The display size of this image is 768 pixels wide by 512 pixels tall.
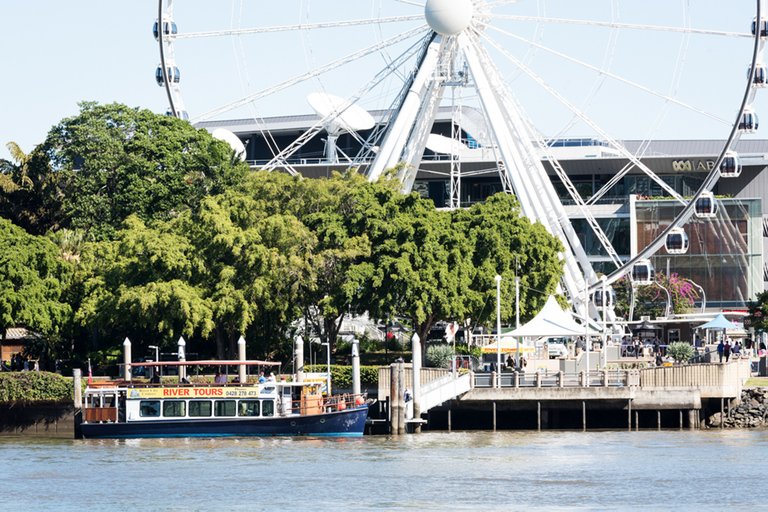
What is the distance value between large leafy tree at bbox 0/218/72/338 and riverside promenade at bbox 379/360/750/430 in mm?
17821

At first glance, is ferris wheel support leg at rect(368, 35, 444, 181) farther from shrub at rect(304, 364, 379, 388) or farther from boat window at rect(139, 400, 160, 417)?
boat window at rect(139, 400, 160, 417)

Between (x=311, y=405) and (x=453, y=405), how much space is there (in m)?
6.81

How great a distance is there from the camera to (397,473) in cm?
3938

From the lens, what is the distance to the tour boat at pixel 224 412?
50.7m

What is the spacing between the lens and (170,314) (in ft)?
191

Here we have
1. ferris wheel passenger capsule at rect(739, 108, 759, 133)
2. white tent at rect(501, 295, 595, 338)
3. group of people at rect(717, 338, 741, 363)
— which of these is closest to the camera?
white tent at rect(501, 295, 595, 338)

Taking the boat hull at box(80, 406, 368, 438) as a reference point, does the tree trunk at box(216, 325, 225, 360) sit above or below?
above

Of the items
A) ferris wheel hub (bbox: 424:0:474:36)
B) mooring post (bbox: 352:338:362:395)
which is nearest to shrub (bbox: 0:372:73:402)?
mooring post (bbox: 352:338:362:395)

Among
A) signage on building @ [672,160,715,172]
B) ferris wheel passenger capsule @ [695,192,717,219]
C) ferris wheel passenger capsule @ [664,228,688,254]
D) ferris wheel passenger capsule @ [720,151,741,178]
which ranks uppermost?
signage on building @ [672,160,715,172]

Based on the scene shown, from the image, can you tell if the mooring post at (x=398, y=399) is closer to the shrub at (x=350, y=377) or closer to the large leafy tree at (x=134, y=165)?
the shrub at (x=350, y=377)

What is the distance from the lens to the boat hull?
Answer: 50.6 meters

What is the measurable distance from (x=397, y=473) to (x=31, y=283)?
1129 inches

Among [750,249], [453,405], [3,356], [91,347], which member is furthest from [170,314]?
[750,249]

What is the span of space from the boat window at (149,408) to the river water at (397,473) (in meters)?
1.88
